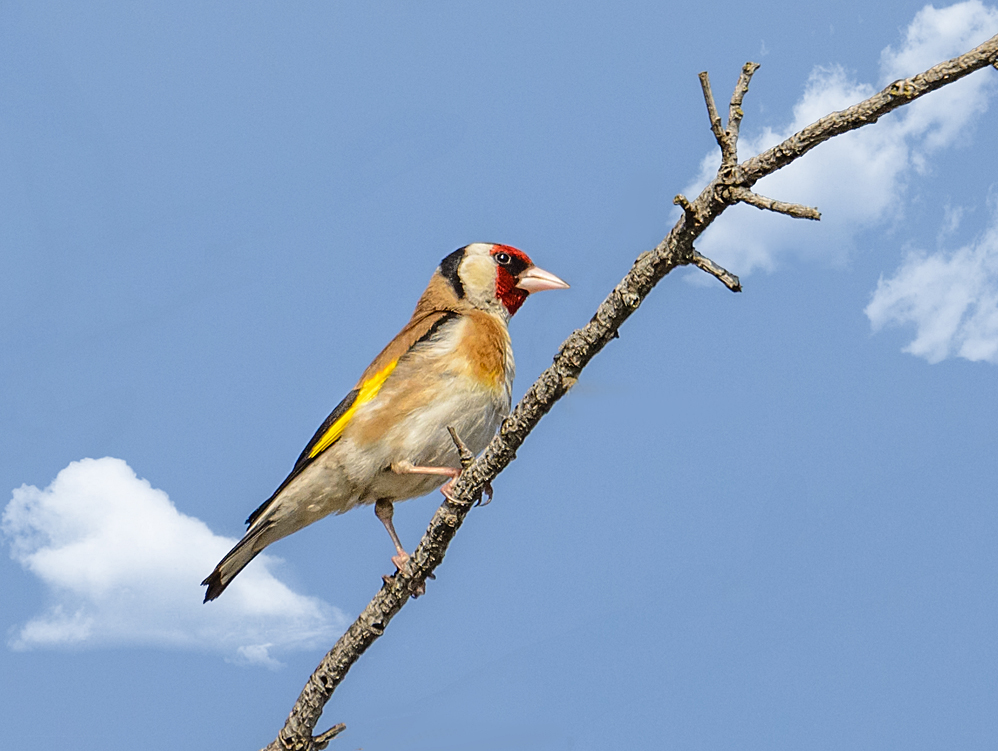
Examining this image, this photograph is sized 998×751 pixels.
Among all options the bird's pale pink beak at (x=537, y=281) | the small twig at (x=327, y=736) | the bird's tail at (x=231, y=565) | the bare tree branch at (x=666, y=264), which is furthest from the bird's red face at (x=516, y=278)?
→ the small twig at (x=327, y=736)

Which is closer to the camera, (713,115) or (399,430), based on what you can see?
(713,115)

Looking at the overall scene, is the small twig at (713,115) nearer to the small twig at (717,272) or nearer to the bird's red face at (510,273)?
the small twig at (717,272)

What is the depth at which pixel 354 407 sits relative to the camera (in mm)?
5770

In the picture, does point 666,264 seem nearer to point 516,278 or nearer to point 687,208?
point 687,208

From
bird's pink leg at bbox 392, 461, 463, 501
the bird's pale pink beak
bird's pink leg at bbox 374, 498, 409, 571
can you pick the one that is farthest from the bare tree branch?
the bird's pale pink beak

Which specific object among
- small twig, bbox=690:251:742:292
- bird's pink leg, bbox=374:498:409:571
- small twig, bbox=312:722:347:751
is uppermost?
bird's pink leg, bbox=374:498:409:571

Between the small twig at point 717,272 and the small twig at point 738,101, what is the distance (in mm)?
409

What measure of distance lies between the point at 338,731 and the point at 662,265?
9.98ft

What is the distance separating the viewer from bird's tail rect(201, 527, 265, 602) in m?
5.75

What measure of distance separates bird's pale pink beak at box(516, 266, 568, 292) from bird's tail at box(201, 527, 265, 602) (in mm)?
2203

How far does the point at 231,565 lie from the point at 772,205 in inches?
147

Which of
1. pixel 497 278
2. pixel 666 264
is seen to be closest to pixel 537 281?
pixel 497 278

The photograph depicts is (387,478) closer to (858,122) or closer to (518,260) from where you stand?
(518,260)

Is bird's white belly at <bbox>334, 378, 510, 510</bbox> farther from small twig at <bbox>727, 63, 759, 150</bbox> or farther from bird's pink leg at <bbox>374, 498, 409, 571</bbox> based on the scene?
small twig at <bbox>727, 63, 759, 150</bbox>
